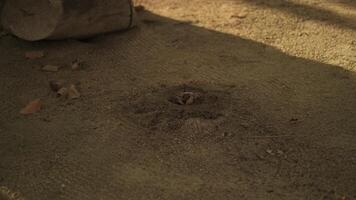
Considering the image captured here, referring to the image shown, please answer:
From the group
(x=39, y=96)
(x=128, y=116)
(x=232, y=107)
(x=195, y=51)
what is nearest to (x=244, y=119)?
(x=232, y=107)

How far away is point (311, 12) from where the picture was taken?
5.98 m

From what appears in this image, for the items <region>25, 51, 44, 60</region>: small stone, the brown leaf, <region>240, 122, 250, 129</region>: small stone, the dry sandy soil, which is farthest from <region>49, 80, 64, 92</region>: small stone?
<region>240, 122, 250, 129</region>: small stone

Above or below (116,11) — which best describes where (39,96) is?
below

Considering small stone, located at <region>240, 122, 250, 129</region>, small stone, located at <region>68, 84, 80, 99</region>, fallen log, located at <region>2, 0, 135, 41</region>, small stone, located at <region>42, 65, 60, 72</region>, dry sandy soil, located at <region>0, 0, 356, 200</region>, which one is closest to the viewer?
dry sandy soil, located at <region>0, 0, 356, 200</region>

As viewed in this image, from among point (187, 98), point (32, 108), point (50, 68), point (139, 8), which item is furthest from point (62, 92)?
point (139, 8)

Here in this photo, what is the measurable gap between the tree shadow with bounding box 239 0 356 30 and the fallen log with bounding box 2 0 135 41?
1495mm

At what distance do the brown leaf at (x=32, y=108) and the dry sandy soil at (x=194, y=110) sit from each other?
0.06 m

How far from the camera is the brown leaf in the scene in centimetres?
436

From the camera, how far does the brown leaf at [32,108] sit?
14.3 feet

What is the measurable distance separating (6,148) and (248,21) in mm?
2781

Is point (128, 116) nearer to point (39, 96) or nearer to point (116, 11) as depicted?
point (39, 96)

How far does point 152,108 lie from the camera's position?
4.35 meters

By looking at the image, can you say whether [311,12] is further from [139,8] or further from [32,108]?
[32,108]

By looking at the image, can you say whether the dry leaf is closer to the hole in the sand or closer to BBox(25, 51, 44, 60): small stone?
BBox(25, 51, 44, 60): small stone
